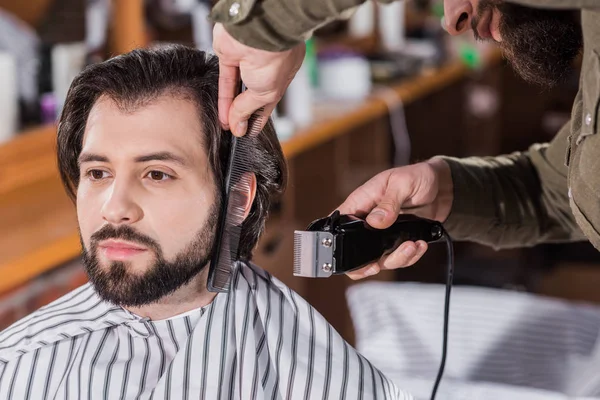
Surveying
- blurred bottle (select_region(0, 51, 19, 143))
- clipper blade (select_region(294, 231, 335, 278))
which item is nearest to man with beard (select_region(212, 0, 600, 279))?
clipper blade (select_region(294, 231, 335, 278))

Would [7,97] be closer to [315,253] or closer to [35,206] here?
[35,206]

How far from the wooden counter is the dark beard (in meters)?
0.75

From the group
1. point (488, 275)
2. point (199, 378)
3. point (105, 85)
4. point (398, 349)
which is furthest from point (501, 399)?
point (488, 275)

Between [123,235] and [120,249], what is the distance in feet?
0.07

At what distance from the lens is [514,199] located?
159 cm

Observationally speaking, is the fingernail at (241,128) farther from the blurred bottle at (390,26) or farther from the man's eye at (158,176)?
the blurred bottle at (390,26)

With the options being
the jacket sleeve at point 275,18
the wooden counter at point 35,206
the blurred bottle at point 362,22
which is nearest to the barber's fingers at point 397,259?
the jacket sleeve at point 275,18

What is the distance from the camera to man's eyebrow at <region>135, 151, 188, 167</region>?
3.97 feet

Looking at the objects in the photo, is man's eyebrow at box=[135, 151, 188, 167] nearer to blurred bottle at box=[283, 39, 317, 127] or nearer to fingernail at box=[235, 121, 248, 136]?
fingernail at box=[235, 121, 248, 136]

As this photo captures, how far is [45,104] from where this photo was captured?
2664 millimetres

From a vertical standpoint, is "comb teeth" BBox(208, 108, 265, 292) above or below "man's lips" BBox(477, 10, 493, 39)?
below

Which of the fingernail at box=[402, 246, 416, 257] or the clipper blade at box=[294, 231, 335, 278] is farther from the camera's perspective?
the fingernail at box=[402, 246, 416, 257]

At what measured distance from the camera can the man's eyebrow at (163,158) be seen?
1.21 metres

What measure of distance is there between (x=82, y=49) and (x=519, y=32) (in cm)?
188
